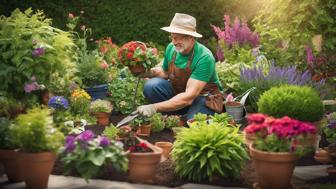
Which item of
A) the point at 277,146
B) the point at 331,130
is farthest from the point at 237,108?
the point at 277,146

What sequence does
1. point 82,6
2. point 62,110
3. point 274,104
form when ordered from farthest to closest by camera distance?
1. point 82,6
2. point 62,110
3. point 274,104

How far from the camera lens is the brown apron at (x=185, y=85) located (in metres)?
6.75

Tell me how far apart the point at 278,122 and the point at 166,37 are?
6.25 m

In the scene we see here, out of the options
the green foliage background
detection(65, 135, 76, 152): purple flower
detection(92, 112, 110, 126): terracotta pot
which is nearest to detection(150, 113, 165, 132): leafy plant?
detection(92, 112, 110, 126): terracotta pot

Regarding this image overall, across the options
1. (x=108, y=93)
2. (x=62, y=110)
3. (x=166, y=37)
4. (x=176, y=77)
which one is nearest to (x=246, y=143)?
(x=176, y=77)

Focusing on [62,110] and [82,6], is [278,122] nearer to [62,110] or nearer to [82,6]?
[62,110]

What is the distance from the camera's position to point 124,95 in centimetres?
771

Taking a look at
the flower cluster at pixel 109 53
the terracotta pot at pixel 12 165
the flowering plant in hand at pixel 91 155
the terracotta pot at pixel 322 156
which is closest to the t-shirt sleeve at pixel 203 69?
the terracotta pot at pixel 322 156

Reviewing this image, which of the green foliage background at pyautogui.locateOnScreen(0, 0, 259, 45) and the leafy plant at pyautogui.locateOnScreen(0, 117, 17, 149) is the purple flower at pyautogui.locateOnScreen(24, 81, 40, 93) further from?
the green foliage background at pyautogui.locateOnScreen(0, 0, 259, 45)

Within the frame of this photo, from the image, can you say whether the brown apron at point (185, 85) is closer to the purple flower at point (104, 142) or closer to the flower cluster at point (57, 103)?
the flower cluster at point (57, 103)

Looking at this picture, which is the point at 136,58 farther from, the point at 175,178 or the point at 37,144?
the point at 37,144

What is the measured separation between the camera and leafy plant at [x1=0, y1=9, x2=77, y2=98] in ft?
19.3

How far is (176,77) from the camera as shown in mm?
6883

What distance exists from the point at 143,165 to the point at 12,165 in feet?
3.38
